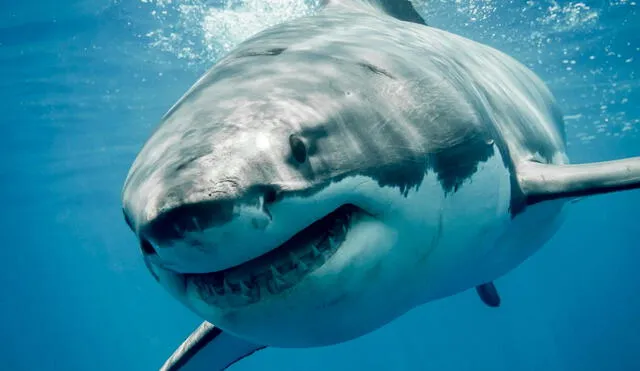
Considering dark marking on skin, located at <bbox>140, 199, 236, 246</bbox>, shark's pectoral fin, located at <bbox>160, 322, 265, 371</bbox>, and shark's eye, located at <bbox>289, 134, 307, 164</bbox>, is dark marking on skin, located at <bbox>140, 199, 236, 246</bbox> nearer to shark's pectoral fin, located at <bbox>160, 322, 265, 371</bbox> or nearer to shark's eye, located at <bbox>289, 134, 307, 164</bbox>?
shark's eye, located at <bbox>289, 134, 307, 164</bbox>

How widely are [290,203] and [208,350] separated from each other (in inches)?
125

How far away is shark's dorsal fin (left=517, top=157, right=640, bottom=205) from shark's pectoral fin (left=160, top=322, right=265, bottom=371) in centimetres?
250

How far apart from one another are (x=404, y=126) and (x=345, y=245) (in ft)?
2.48

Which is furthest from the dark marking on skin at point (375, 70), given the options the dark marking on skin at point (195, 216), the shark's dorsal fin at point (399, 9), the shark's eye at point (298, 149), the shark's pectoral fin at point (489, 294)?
the shark's pectoral fin at point (489, 294)

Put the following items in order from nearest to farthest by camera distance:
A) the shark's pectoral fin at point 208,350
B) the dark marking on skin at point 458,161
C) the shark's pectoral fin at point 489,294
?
the dark marking on skin at point 458,161 → the shark's pectoral fin at point 208,350 → the shark's pectoral fin at point 489,294

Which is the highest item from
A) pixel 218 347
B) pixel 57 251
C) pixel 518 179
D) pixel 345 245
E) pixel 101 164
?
pixel 345 245

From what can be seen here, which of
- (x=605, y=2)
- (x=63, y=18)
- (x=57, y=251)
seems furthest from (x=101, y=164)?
(x=57, y=251)

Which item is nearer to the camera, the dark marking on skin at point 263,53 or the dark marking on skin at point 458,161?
the dark marking on skin at point 458,161

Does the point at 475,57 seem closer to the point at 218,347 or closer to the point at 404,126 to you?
the point at 404,126

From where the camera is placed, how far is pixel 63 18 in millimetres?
14234

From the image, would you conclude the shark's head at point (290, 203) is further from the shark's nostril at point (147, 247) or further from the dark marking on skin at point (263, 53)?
the dark marking on skin at point (263, 53)

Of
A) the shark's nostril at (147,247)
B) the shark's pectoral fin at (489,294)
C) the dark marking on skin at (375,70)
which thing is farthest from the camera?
the shark's pectoral fin at (489,294)

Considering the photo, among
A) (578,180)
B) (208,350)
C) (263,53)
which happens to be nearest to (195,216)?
(263,53)

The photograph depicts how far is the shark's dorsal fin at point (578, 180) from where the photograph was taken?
9.35 ft
